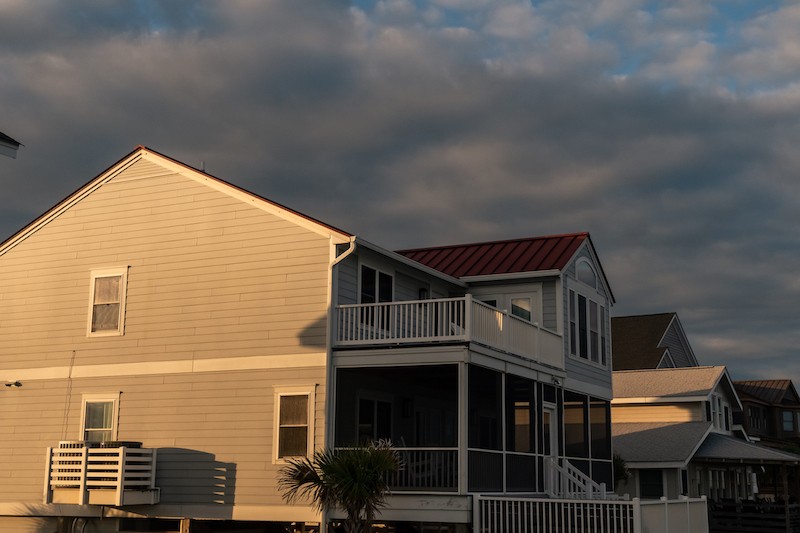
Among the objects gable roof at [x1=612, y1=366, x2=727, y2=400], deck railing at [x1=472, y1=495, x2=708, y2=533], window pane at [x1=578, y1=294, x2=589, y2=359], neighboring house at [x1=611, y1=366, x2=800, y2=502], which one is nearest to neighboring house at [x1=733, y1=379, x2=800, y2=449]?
neighboring house at [x1=611, y1=366, x2=800, y2=502]

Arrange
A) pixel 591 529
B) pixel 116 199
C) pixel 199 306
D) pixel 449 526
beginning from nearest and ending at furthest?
pixel 591 529 < pixel 449 526 < pixel 199 306 < pixel 116 199

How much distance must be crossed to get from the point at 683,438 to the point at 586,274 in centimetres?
1399

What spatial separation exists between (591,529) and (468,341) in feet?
15.4

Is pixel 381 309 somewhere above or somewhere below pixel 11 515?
above

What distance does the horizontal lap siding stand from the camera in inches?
924

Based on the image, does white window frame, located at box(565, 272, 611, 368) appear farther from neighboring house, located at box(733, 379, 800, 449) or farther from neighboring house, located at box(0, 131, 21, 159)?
neighboring house, located at box(733, 379, 800, 449)

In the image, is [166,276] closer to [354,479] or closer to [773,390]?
[354,479]

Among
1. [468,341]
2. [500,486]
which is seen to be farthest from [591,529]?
[468,341]

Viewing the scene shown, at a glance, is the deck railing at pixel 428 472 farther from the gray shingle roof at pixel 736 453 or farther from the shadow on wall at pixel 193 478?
the gray shingle roof at pixel 736 453

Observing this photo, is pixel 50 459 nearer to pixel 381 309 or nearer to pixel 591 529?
pixel 381 309

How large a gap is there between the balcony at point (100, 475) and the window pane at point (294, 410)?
3615mm

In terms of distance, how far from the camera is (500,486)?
23188mm

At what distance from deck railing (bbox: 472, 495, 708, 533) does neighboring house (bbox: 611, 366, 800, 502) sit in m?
18.9

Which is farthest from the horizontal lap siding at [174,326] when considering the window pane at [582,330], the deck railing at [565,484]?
the window pane at [582,330]
